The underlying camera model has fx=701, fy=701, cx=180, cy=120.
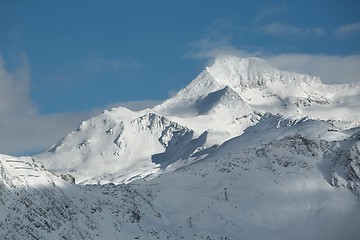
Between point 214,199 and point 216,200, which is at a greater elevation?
point 214,199

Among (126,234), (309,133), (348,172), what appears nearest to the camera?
(126,234)

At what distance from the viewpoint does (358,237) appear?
5509 cm

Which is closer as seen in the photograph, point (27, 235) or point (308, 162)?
point (27, 235)

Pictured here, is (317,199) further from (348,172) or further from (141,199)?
(141,199)

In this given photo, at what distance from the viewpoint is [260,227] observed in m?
56.7

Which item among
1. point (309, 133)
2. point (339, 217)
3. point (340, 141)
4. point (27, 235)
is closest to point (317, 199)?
point (339, 217)

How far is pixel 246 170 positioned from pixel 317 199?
8.06 m

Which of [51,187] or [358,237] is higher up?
[51,187]

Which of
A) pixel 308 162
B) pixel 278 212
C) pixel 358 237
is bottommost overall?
pixel 358 237

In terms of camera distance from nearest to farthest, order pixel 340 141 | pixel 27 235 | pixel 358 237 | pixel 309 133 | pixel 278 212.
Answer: pixel 27 235, pixel 358 237, pixel 278 212, pixel 340 141, pixel 309 133

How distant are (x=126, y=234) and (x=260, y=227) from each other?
13.3 m

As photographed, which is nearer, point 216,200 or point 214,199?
point 216,200

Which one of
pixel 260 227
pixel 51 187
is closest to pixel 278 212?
pixel 260 227

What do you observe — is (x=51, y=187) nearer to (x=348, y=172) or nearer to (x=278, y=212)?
(x=278, y=212)
